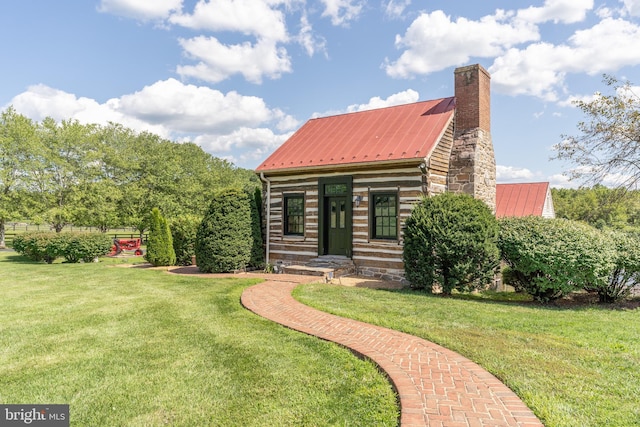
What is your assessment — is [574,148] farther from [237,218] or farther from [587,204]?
[587,204]

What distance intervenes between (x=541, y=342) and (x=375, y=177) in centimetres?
740

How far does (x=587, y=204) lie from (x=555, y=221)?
3683 centimetres

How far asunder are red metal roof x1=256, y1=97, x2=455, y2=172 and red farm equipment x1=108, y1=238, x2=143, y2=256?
11.4 meters

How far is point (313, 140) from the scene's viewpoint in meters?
14.9

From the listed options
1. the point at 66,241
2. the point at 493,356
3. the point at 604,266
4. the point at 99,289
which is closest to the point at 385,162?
the point at 604,266

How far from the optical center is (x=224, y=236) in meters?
12.5

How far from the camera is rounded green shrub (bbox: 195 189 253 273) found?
12.4m

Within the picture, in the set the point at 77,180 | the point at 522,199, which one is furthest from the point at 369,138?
the point at 77,180

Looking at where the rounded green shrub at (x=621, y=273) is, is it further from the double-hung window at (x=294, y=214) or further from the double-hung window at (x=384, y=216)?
the double-hung window at (x=294, y=214)

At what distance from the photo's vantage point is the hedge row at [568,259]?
26.3ft

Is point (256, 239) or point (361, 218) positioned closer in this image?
point (361, 218)

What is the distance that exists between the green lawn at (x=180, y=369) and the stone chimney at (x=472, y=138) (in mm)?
8375

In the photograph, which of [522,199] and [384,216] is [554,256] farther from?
[522,199]

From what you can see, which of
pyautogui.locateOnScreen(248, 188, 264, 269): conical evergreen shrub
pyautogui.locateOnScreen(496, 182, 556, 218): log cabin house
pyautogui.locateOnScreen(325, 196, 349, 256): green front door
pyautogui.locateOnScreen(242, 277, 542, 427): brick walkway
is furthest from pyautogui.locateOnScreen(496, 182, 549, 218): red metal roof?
pyautogui.locateOnScreen(242, 277, 542, 427): brick walkway
